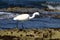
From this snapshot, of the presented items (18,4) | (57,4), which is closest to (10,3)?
(18,4)

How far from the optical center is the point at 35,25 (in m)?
8.22

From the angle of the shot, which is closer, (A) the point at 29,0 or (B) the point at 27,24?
(B) the point at 27,24

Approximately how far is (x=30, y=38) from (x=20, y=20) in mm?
2686

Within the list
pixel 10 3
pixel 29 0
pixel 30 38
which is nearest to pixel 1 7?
Result: pixel 10 3

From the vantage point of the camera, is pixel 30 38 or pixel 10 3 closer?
pixel 30 38

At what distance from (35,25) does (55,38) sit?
2.34m

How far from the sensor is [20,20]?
336 inches

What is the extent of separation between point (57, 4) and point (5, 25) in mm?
6060

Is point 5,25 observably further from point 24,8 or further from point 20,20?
point 24,8

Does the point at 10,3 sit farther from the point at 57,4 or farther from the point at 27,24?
the point at 27,24

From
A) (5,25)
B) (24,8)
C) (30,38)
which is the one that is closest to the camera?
(30,38)

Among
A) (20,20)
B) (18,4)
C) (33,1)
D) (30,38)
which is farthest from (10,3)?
(30,38)

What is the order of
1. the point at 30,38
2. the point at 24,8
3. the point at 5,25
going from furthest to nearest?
the point at 24,8, the point at 5,25, the point at 30,38

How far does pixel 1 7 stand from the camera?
43.7ft
